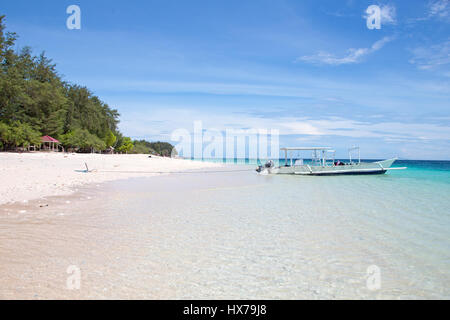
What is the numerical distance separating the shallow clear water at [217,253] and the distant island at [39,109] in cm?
3844

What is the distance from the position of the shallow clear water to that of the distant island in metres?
38.4

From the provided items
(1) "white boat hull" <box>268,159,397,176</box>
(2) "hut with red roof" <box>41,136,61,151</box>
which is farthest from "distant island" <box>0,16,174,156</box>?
(1) "white boat hull" <box>268,159,397,176</box>

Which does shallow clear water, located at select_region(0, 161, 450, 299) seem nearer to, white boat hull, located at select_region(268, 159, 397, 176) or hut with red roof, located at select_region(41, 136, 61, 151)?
white boat hull, located at select_region(268, 159, 397, 176)

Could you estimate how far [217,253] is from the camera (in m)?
5.75

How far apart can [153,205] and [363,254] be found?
293 inches

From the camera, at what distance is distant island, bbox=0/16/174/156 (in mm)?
40688

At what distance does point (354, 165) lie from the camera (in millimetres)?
35062

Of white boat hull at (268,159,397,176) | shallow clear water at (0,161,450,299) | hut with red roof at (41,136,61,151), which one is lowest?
shallow clear water at (0,161,450,299)

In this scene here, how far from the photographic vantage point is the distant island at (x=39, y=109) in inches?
1602

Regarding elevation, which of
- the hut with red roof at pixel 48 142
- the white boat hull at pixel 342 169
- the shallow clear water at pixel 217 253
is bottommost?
the shallow clear water at pixel 217 253

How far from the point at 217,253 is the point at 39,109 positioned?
50.3m

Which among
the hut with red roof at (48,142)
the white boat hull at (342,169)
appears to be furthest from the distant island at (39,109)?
the white boat hull at (342,169)

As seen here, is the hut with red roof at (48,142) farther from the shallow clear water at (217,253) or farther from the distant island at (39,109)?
the shallow clear water at (217,253)
